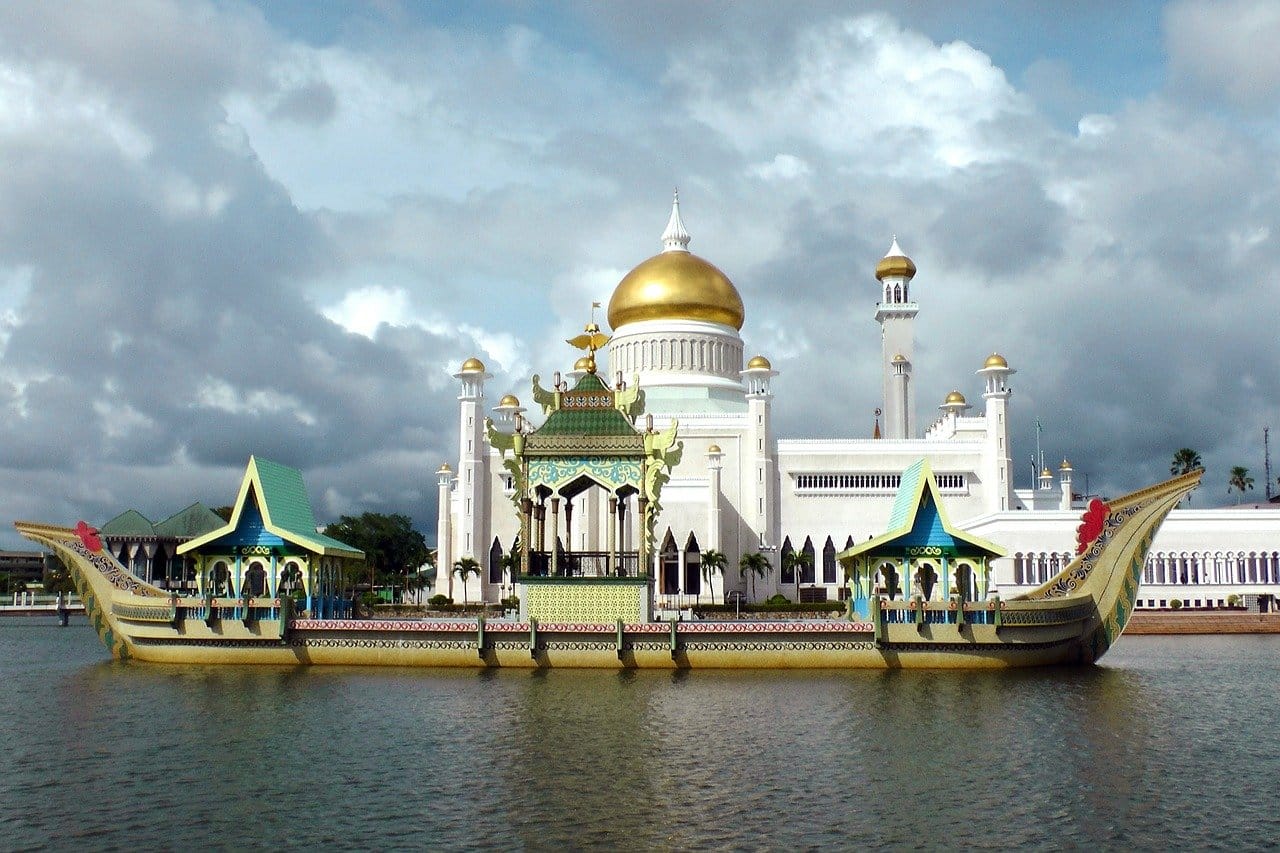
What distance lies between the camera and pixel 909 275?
6750cm


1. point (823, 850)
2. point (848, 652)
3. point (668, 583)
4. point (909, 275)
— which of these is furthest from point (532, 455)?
point (909, 275)

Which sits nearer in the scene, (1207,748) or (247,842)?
(247,842)

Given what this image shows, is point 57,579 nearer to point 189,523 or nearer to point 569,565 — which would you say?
point 189,523

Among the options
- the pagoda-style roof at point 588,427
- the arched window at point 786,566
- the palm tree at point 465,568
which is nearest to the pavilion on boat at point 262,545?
the pagoda-style roof at point 588,427

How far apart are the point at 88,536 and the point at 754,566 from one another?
1209 inches

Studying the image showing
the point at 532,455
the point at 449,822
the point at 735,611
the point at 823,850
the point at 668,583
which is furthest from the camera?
the point at 668,583

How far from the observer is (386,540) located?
A: 80062 mm

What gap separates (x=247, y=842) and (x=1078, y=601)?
21.0 meters

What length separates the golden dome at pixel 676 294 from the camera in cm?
6175

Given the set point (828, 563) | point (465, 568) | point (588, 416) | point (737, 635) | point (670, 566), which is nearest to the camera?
point (737, 635)

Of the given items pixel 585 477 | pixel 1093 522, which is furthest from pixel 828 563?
pixel 585 477

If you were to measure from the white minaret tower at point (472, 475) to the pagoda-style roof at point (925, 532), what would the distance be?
3137cm

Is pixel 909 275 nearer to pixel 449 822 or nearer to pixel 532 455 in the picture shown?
pixel 532 455

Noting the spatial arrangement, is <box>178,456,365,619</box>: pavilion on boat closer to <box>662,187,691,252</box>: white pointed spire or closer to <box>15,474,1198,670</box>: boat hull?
<box>15,474,1198,670</box>: boat hull
